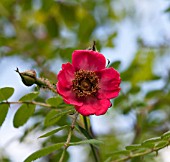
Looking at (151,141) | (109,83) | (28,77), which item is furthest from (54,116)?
(151,141)

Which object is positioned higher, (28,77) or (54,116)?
(28,77)

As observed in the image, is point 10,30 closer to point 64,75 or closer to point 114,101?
point 114,101

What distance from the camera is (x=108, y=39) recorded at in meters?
3.04

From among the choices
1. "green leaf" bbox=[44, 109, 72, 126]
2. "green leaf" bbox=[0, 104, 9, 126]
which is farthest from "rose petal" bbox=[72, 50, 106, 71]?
"green leaf" bbox=[0, 104, 9, 126]

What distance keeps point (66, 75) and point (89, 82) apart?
0.15 metres

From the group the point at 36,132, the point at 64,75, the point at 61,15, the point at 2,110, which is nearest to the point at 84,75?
the point at 64,75

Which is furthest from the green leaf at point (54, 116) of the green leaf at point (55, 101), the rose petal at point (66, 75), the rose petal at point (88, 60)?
the rose petal at point (88, 60)

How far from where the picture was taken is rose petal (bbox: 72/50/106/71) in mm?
1878

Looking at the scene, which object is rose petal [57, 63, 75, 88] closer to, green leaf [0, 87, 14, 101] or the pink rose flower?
the pink rose flower

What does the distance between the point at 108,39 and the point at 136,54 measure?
64 cm

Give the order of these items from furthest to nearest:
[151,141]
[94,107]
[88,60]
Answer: [88,60] < [94,107] < [151,141]

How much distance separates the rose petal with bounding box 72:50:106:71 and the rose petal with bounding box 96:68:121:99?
4 cm

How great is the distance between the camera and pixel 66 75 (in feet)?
6.27

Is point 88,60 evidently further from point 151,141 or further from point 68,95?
point 151,141
